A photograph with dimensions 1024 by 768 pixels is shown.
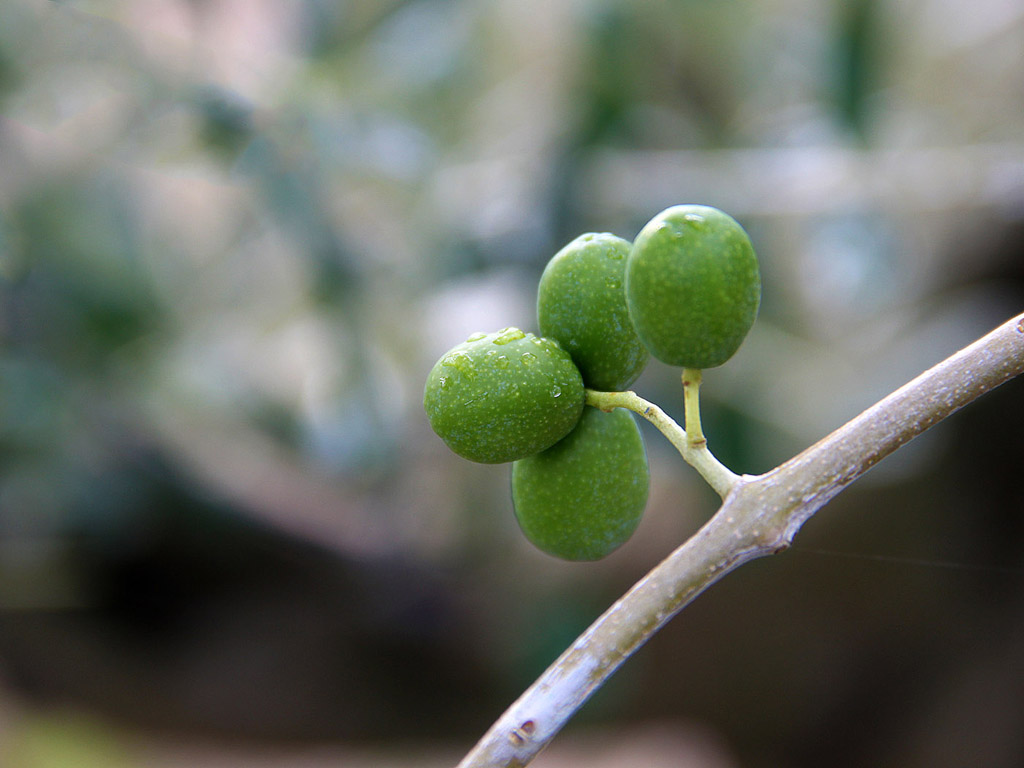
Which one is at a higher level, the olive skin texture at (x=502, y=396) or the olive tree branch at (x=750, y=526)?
the olive skin texture at (x=502, y=396)

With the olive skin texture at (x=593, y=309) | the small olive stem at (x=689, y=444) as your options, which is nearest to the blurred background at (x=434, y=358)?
the olive skin texture at (x=593, y=309)

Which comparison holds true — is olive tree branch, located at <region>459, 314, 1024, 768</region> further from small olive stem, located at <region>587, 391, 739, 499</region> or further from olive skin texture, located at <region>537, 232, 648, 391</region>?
olive skin texture, located at <region>537, 232, 648, 391</region>

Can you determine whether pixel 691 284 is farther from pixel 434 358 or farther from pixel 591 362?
pixel 434 358

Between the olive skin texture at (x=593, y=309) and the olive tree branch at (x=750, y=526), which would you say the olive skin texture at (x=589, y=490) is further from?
the olive tree branch at (x=750, y=526)

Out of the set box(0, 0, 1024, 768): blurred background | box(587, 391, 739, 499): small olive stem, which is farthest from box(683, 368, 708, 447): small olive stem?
box(0, 0, 1024, 768): blurred background

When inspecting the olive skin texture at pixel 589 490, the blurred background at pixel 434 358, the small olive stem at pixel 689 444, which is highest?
the blurred background at pixel 434 358

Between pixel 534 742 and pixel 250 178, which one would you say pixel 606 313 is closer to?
pixel 534 742

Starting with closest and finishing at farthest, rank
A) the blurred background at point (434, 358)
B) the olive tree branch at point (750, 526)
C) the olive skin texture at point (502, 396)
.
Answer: the olive tree branch at point (750, 526) → the olive skin texture at point (502, 396) → the blurred background at point (434, 358)

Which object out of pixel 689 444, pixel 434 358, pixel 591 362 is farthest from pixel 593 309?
pixel 434 358
